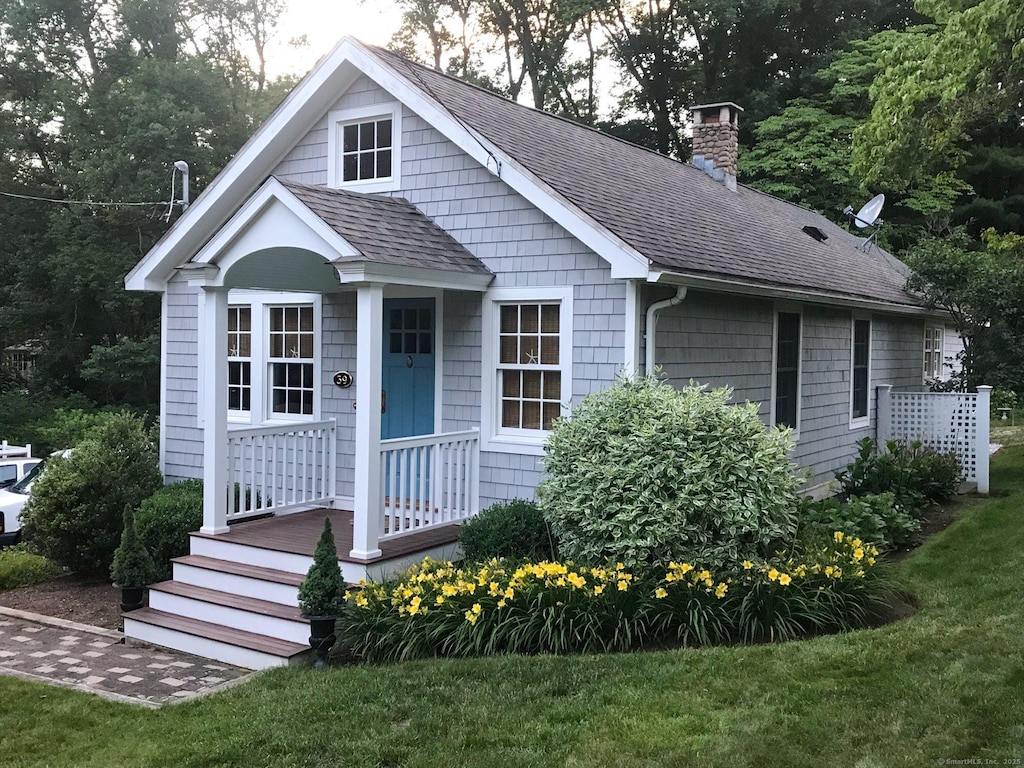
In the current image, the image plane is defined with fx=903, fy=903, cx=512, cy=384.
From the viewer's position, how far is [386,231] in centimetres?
815

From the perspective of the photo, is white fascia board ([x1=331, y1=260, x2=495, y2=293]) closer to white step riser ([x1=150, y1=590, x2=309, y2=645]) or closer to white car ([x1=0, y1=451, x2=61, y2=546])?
white step riser ([x1=150, y1=590, x2=309, y2=645])

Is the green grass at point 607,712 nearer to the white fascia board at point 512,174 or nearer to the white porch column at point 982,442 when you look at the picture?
the white fascia board at point 512,174

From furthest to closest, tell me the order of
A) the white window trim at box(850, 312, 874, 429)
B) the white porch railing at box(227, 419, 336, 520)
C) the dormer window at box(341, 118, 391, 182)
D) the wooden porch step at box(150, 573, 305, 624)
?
the white window trim at box(850, 312, 874, 429), the dormer window at box(341, 118, 391, 182), the white porch railing at box(227, 419, 336, 520), the wooden porch step at box(150, 573, 305, 624)

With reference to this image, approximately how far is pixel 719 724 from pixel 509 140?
6.29 meters

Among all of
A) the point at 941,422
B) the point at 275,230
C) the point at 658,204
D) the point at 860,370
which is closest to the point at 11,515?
the point at 275,230

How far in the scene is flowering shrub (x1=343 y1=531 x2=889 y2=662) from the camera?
6.33 meters

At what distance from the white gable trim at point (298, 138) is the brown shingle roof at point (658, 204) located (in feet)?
0.36

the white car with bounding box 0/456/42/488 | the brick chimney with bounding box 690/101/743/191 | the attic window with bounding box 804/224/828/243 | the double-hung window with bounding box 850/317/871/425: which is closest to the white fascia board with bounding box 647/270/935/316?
the double-hung window with bounding box 850/317/871/425

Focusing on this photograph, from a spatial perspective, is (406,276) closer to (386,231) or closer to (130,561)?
(386,231)

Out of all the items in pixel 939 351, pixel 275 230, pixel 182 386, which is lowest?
pixel 182 386

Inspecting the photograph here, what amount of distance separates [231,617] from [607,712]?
3.64 m

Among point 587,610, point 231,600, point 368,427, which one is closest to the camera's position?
point 587,610

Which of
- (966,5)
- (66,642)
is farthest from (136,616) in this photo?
(966,5)

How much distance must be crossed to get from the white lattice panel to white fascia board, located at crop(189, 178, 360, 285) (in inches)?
376
